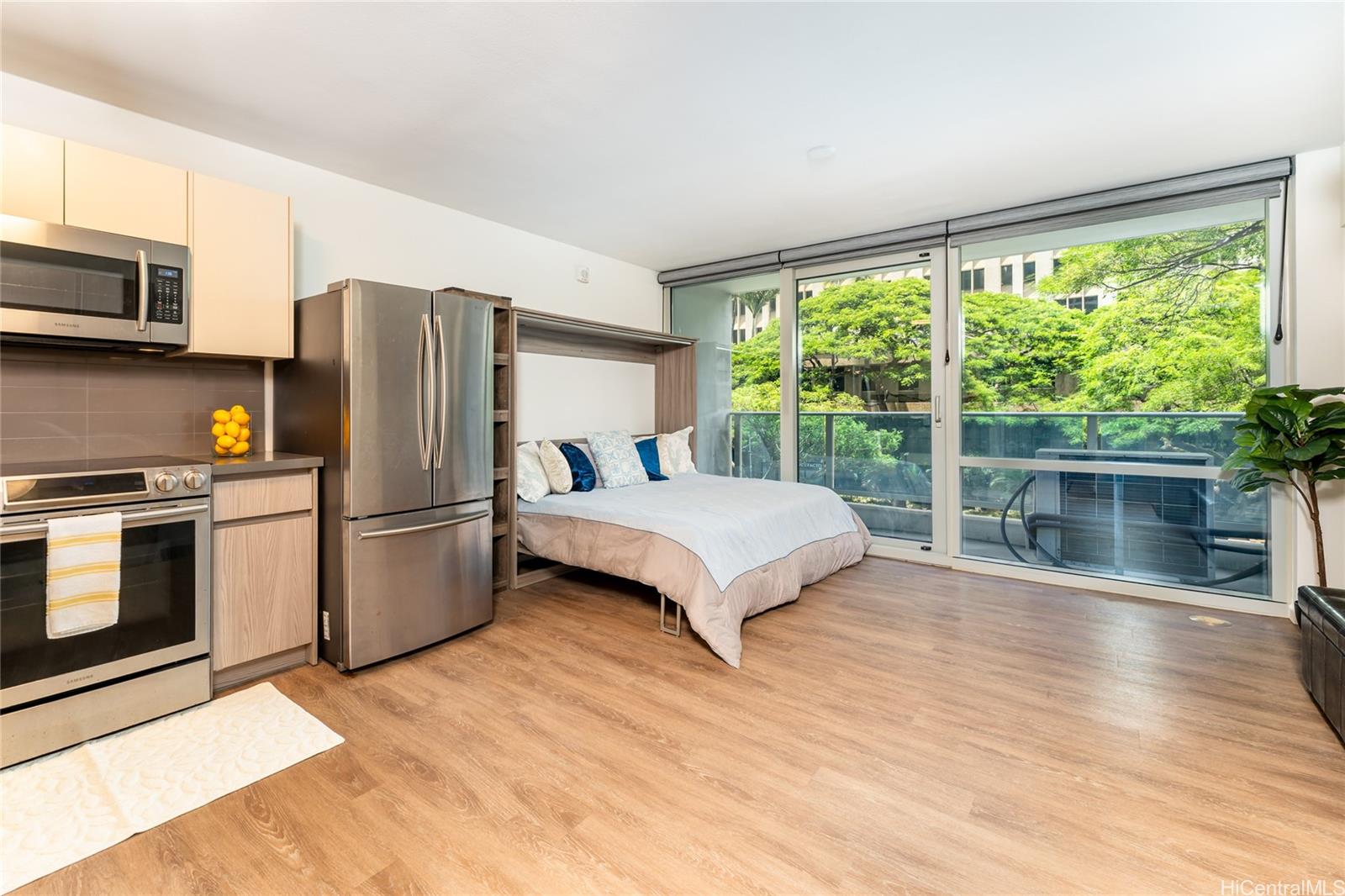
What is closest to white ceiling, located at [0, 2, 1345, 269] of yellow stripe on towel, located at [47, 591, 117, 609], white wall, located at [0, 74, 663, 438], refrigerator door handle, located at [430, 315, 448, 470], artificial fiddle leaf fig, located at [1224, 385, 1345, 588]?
white wall, located at [0, 74, 663, 438]

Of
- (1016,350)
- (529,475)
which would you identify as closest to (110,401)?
(529,475)

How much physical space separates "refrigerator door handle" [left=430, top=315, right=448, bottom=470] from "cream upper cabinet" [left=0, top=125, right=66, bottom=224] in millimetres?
1351

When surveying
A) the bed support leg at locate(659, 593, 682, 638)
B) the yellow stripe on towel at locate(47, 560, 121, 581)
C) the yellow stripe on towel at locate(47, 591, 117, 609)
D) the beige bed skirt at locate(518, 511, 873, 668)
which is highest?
the yellow stripe on towel at locate(47, 560, 121, 581)

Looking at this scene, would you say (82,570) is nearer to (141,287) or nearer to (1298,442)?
(141,287)

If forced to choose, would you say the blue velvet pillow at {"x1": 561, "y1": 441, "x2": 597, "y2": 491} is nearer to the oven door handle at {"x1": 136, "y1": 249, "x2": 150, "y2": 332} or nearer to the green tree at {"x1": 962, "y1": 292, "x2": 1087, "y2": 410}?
the oven door handle at {"x1": 136, "y1": 249, "x2": 150, "y2": 332}

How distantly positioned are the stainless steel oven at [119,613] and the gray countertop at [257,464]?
0.07 meters

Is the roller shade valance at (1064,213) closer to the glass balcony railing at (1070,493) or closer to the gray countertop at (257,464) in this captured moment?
the glass balcony railing at (1070,493)

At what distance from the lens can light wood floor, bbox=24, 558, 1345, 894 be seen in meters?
1.49

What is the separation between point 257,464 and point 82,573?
2.10 ft

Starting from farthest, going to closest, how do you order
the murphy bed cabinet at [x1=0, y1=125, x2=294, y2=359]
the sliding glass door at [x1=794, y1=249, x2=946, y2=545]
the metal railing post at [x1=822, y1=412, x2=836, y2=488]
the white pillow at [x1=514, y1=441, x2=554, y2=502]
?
the metal railing post at [x1=822, y1=412, x2=836, y2=488] → the sliding glass door at [x1=794, y1=249, x2=946, y2=545] → the white pillow at [x1=514, y1=441, x2=554, y2=502] → the murphy bed cabinet at [x1=0, y1=125, x2=294, y2=359]

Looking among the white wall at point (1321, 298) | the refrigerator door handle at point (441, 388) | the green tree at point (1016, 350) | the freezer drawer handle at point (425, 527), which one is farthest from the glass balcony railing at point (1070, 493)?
the refrigerator door handle at point (441, 388)

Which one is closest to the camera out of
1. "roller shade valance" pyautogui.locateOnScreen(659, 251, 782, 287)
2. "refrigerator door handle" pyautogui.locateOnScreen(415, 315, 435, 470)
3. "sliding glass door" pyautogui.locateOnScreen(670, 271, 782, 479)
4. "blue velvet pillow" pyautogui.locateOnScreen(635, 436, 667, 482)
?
"refrigerator door handle" pyautogui.locateOnScreen(415, 315, 435, 470)

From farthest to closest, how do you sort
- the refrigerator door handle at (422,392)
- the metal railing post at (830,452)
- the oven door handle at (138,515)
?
the metal railing post at (830,452), the refrigerator door handle at (422,392), the oven door handle at (138,515)

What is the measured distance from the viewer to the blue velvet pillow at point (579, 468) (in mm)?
4090
